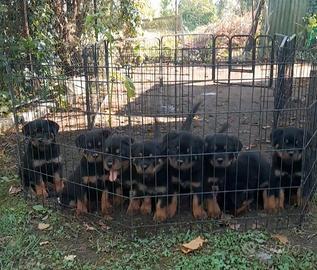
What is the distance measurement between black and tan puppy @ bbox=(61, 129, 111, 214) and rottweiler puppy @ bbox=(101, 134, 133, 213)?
4.0 inches

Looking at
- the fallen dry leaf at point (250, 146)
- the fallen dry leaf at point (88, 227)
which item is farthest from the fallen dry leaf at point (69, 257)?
the fallen dry leaf at point (250, 146)

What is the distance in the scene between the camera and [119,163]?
404 centimetres

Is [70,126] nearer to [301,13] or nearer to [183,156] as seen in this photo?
[183,156]

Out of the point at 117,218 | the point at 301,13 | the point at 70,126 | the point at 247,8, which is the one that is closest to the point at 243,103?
the point at 70,126

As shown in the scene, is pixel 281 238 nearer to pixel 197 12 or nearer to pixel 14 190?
pixel 14 190

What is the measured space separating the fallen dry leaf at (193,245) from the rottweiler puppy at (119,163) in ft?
2.26

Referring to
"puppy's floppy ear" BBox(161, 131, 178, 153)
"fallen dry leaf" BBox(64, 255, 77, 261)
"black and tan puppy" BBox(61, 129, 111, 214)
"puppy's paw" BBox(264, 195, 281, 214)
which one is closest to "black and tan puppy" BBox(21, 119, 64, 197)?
Answer: "black and tan puppy" BBox(61, 129, 111, 214)

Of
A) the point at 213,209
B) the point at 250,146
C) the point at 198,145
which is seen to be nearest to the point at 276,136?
the point at 198,145

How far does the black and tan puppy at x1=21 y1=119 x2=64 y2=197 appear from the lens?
4473 mm

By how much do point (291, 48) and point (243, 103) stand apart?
2137 millimetres

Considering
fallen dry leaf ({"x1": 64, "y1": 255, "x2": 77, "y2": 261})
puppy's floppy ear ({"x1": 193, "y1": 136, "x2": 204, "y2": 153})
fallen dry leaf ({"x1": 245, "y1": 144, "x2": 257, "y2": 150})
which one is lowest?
fallen dry leaf ({"x1": 64, "y1": 255, "x2": 77, "y2": 261})

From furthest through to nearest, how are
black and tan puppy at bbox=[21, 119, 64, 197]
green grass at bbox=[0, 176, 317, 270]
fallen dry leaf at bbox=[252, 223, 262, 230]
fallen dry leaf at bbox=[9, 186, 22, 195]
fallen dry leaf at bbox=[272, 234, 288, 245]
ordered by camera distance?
fallen dry leaf at bbox=[9, 186, 22, 195]
black and tan puppy at bbox=[21, 119, 64, 197]
fallen dry leaf at bbox=[252, 223, 262, 230]
fallen dry leaf at bbox=[272, 234, 288, 245]
green grass at bbox=[0, 176, 317, 270]

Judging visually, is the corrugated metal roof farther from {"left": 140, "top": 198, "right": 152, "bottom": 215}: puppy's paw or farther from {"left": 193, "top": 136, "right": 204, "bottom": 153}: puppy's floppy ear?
{"left": 140, "top": 198, "right": 152, "bottom": 215}: puppy's paw

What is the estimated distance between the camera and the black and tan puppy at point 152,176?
386cm
